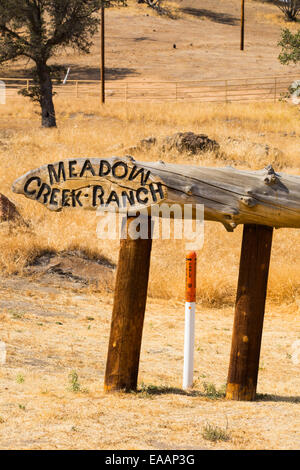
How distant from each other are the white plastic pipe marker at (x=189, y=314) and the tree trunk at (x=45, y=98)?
21.0m

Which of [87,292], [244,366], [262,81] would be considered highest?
[262,81]

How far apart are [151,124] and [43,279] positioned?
14770 mm

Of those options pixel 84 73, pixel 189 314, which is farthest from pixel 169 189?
pixel 84 73

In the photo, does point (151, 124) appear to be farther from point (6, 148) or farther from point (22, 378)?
point (22, 378)

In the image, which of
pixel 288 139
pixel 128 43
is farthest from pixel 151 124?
pixel 128 43

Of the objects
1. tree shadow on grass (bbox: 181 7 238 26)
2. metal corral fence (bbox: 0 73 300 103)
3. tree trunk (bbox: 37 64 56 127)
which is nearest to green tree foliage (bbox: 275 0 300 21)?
tree shadow on grass (bbox: 181 7 238 26)

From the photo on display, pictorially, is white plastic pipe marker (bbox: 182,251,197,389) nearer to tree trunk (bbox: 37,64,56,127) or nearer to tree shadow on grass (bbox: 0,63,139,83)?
tree trunk (bbox: 37,64,56,127)

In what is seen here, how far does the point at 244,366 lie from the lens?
5668 millimetres

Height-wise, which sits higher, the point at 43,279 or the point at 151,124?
the point at 151,124

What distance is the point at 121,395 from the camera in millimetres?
5512

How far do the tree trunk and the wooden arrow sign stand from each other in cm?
2098

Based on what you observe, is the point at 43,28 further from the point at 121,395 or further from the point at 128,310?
the point at 121,395

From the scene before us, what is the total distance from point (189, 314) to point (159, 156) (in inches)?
526

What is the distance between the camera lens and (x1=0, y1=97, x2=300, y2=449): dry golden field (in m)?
4.70
